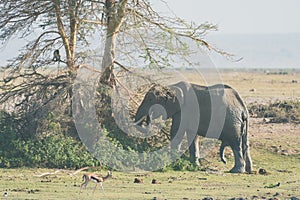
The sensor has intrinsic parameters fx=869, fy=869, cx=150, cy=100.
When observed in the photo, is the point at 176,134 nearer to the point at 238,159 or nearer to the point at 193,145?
the point at 193,145

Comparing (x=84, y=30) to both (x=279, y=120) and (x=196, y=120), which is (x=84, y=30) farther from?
(x=279, y=120)

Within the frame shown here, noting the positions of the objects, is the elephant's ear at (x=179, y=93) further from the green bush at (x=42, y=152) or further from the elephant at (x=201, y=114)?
the green bush at (x=42, y=152)

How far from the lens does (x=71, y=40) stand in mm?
20891

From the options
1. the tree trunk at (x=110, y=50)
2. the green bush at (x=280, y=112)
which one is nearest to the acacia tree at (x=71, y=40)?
the tree trunk at (x=110, y=50)

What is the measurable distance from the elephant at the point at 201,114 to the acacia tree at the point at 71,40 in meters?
0.97

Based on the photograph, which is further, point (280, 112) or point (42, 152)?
point (280, 112)

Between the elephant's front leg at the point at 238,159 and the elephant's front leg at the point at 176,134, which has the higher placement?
the elephant's front leg at the point at 176,134

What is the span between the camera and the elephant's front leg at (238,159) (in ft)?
65.8

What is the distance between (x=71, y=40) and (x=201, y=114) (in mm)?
3592

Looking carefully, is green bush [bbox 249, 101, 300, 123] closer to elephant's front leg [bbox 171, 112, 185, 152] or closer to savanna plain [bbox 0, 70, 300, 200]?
savanna plain [bbox 0, 70, 300, 200]

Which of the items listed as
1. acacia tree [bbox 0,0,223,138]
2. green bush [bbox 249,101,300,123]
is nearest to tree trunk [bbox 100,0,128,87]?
acacia tree [bbox 0,0,223,138]

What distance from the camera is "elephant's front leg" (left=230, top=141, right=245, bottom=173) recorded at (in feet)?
65.8

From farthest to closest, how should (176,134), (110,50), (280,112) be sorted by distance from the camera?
1. (280,112)
2. (110,50)
3. (176,134)

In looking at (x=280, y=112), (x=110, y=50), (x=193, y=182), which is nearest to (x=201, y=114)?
(x=110, y=50)
